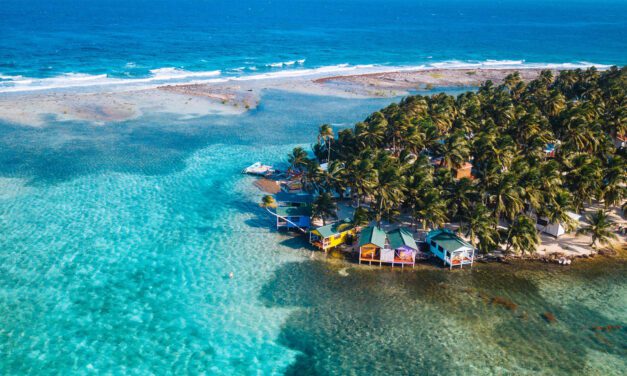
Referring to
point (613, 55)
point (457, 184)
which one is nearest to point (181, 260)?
point (457, 184)

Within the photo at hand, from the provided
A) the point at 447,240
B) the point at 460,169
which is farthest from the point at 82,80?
the point at 447,240

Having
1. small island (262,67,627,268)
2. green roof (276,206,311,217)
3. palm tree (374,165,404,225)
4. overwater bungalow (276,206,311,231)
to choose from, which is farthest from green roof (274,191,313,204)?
palm tree (374,165,404,225)

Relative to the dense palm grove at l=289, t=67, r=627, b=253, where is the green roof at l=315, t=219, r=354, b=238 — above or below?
below

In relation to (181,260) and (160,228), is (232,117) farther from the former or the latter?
(181,260)

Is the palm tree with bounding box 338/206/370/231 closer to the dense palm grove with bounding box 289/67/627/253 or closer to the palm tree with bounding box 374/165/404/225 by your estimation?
the dense palm grove with bounding box 289/67/627/253

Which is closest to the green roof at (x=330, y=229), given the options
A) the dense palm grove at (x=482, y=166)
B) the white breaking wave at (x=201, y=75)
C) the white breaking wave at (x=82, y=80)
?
the dense palm grove at (x=482, y=166)
